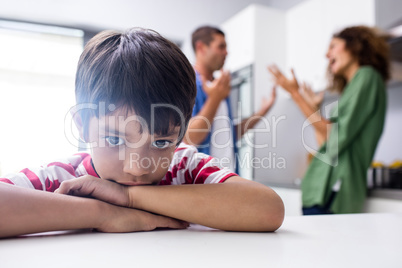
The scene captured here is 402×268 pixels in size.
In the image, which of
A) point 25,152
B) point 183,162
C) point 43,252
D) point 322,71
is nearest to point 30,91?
point 25,152

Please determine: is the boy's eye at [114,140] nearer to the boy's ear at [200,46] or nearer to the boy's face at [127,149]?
the boy's face at [127,149]

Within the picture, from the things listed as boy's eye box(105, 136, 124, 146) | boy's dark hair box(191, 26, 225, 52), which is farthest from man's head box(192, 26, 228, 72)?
boy's eye box(105, 136, 124, 146)

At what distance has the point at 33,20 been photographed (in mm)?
3041

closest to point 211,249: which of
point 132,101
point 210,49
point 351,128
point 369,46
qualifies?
point 132,101

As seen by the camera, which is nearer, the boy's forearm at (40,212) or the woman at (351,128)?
the boy's forearm at (40,212)

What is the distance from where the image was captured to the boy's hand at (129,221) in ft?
1.74

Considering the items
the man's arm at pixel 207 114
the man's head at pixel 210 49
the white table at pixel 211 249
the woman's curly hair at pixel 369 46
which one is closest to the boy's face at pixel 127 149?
the white table at pixel 211 249

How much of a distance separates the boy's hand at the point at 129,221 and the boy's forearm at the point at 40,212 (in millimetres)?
13

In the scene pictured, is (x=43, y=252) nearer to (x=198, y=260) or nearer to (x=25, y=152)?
(x=198, y=260)

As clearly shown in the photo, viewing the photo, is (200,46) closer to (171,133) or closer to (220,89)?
(220,89)

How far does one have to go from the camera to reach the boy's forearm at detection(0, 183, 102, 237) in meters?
0.49

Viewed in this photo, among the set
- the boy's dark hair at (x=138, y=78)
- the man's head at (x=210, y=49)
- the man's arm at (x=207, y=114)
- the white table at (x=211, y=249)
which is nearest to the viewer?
the white table at (x=211, y=249)

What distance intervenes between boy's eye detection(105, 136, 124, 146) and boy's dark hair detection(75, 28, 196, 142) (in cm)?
4

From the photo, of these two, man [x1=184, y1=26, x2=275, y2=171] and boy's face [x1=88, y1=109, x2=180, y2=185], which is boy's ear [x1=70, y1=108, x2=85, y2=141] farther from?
man [x1=184, y1=26, x2=275, y2=171]
